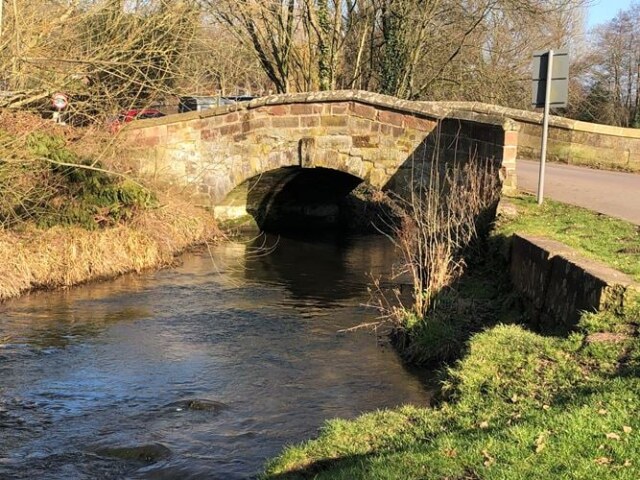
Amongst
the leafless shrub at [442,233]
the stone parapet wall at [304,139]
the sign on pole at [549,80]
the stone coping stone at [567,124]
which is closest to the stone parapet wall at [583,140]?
the stone coping stone at [567,124]

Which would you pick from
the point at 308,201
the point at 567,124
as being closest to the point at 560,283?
the point at 567,124

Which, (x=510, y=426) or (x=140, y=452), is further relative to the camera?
(x=140, y=452)

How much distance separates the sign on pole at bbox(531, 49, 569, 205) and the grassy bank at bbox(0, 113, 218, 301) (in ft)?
17.8

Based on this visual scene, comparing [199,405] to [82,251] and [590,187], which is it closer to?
[82,251]

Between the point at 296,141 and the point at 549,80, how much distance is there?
22.6 feet

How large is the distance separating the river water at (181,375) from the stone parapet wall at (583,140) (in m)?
5.16

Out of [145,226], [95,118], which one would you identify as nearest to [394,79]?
[145,226]

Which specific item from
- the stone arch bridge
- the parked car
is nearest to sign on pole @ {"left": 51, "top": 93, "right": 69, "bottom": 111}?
the stone arch bridge

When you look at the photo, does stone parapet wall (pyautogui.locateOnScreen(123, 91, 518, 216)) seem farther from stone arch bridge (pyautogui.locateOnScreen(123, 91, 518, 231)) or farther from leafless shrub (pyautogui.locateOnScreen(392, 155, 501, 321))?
leafless shrub (pyautogui.locateOnScreen(392, 155, 501, 321))

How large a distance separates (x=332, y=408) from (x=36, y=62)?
5.41m

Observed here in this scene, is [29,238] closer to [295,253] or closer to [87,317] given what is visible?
[87,317]

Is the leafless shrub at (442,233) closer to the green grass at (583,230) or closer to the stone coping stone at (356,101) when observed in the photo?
the green grass at (583,230)

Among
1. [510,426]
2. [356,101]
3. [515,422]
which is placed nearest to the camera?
[510,426]

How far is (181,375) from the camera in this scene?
24.7 feet
